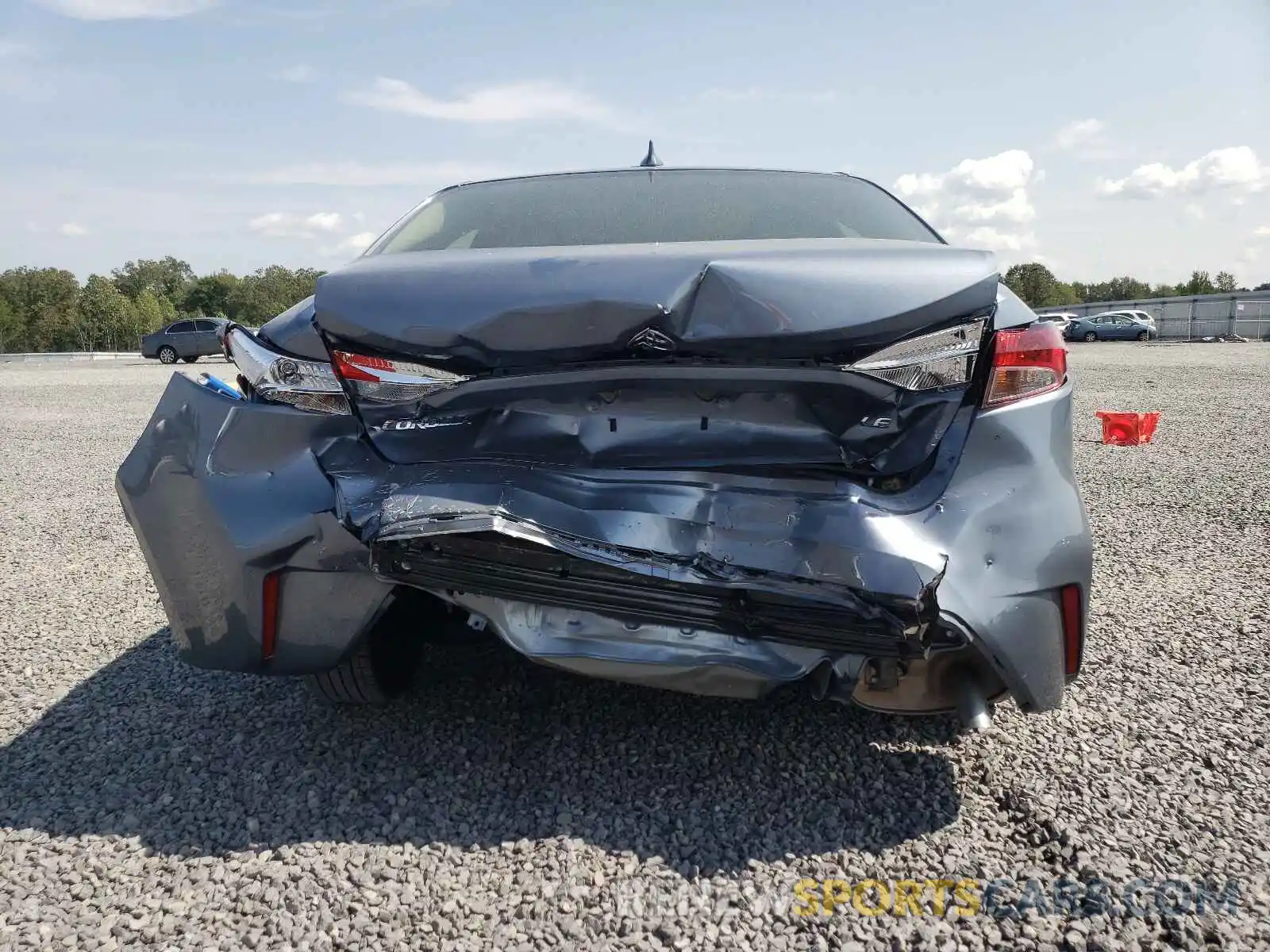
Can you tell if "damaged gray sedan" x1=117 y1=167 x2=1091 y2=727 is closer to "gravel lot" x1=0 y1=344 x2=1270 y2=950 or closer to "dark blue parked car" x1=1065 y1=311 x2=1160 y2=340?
"gravel lot" x1=0 y1=344 x2=1270 y2=950

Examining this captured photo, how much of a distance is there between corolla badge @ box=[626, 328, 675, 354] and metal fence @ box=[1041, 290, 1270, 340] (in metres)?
41.6

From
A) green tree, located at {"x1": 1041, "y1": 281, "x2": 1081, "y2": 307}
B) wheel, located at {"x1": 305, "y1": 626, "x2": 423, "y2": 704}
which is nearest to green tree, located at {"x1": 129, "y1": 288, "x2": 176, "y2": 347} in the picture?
wheel, located at {"x1": 305, "y1": 626, "x2": 423, "y2": 704}

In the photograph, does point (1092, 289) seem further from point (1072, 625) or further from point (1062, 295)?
point (1072, 625)

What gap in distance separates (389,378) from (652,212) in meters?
1.21

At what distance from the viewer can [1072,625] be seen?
2119mm

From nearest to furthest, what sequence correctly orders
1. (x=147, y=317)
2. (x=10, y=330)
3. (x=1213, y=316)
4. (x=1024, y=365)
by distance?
(x=1024, y=365), (x=1213, y=316), (x=10, y=330), (x=147, y=317)

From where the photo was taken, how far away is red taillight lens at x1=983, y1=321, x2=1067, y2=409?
2.07 meters

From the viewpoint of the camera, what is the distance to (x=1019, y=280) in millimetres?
83500

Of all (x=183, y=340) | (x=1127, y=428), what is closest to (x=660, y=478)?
(x=1127, y=428)

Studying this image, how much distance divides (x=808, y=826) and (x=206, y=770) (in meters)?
1.55

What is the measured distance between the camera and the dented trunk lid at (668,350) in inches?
77.6

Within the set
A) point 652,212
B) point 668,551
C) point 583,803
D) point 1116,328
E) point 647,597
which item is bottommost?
point 583,803

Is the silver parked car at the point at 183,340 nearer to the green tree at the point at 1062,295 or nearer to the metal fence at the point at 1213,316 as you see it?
the metal fence at the point at 1213,316

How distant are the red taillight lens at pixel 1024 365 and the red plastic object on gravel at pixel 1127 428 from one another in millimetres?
6754
